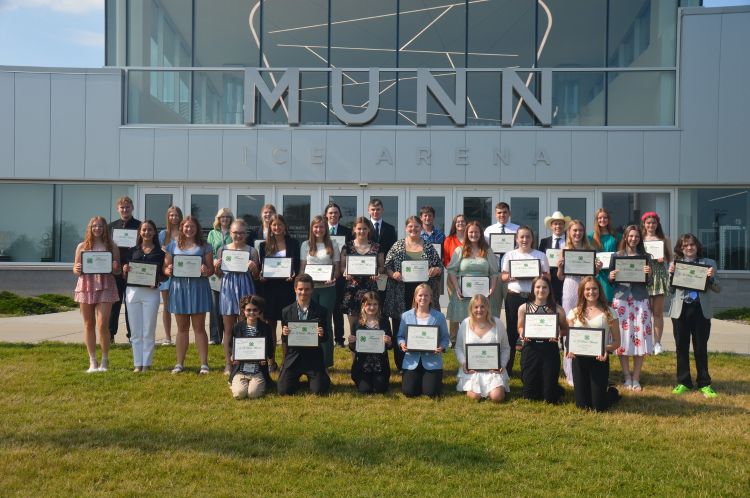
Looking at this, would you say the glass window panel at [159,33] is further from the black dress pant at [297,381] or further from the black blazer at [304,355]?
the black dress pant at [297,381]

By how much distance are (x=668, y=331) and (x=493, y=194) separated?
16.3 feet

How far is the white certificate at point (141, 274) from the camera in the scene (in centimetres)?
797

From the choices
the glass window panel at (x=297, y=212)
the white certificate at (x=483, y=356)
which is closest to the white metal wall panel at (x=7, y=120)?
the glass window panel at (x=297, y=212)

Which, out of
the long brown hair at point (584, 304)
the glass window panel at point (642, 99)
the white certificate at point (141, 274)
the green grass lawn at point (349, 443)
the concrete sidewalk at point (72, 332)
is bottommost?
the green grass lawn at point (349, 443)

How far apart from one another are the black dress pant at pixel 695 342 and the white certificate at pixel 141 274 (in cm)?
601

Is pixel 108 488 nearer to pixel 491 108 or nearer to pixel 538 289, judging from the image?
pixel 538 289

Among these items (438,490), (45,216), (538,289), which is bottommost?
(438,490)

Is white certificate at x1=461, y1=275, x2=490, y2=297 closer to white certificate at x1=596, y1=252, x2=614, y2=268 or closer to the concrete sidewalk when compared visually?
white certificate at x1=596, y1=252, x2=614, y2=268

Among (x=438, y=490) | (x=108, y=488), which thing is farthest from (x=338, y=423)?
(x=108, y=488)

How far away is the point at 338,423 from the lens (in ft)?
20.1

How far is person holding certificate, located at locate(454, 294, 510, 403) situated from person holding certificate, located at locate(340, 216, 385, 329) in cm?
140

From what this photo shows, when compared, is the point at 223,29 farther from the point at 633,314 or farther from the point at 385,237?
the point at 633,314

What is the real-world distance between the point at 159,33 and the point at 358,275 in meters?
12.5

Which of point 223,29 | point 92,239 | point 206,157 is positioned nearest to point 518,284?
point 92,239
